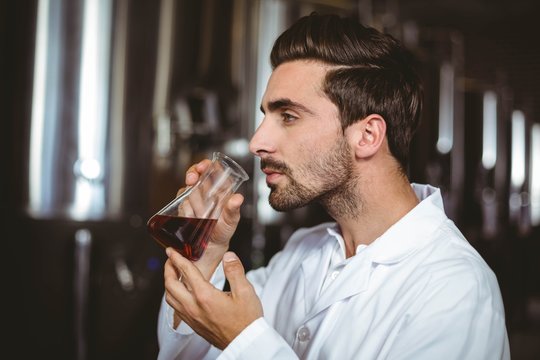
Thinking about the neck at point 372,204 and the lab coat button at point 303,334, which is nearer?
the lab coat button at point 303,334

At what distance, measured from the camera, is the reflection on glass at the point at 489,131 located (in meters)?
5.32

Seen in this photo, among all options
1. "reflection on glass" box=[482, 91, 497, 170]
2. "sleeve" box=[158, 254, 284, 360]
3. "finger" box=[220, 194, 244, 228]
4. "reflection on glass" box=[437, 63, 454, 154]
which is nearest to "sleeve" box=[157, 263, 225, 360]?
"sleeve" box=[158, 254, 284, 360]

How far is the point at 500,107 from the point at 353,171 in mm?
4504

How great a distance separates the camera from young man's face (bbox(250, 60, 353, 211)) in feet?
4.84

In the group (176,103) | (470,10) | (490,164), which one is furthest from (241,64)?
(470,10)

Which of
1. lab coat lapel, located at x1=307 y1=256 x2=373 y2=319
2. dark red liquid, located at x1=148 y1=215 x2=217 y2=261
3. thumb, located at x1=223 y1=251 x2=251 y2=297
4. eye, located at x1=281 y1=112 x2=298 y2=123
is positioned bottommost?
lab coat lapel, located at x1=307 y1=256 x2=373 y2=319

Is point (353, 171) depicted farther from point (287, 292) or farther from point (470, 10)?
point (470, 10)

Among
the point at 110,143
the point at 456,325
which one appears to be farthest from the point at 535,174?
the point at 456,325

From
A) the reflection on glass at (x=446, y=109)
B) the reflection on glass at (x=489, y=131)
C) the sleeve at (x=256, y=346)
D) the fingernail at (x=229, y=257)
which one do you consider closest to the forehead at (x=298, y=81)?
the fingernail at (x=229, y=257)

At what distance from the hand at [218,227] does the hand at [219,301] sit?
0.15 m

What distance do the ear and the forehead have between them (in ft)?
0.43

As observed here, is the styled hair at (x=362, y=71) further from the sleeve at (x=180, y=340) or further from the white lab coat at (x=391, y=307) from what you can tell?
the sleeve at (x=180, y=340)

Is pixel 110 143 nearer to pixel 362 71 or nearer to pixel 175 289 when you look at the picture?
pixel 362 71

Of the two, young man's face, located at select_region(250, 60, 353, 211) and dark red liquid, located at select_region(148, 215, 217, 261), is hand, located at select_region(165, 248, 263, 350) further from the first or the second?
young man's face, located at select_region(250, 60, 353, 211)
